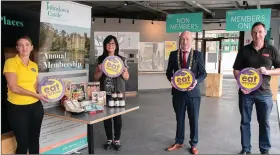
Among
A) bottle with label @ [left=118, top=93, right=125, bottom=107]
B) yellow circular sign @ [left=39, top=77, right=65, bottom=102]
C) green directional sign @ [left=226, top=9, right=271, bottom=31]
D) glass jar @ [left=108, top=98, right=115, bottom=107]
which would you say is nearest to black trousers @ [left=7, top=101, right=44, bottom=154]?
yellow circular sign @ [left=39, top=77, right=65, bottom=102]

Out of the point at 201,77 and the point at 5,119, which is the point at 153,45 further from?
the point at 5,119

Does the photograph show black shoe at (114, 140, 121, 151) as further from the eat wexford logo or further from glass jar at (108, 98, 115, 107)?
the eat wexford logo

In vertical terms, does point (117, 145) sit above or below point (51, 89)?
below

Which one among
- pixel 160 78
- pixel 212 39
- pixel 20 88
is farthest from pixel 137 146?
pixel 212 39

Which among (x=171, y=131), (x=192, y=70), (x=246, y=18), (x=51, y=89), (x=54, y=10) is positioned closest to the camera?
(x=51, y=89)

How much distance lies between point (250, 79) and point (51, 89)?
78.8 inches

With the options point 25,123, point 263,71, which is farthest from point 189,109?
point 25,123

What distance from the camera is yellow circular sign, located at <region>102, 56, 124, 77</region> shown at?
9.18 ft

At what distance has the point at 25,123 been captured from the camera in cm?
227

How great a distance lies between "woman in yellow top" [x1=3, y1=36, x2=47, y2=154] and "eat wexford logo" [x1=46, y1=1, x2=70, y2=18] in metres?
0.61

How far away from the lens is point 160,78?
877cm

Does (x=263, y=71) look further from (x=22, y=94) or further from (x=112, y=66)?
(x=22, y=94)

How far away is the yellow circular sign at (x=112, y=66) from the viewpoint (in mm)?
2797

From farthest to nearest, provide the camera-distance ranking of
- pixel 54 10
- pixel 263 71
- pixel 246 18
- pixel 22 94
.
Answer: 1. pixel 246 18
2. pixel 54 10
3. pixel 263 71
4. pixel 22 94
